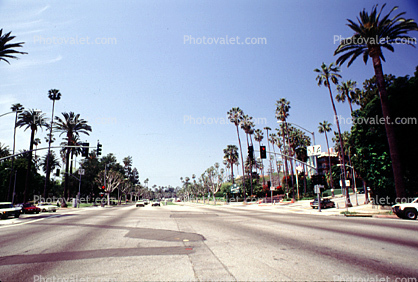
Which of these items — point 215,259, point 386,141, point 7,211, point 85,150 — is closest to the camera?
point 215,259

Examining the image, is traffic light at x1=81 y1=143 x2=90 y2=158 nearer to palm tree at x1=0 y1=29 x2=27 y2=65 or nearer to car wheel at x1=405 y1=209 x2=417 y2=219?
palm tree at x1=0 y1=29 x2=27 y2=65

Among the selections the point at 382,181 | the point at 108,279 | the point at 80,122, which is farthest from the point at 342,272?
the point at 80,122

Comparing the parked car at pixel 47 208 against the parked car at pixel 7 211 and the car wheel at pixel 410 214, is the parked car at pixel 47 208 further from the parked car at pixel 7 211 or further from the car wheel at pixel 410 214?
the car wheel at pixel 410 214

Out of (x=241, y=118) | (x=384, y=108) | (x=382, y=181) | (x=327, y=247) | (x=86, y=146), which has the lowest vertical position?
(x=327, y=247)

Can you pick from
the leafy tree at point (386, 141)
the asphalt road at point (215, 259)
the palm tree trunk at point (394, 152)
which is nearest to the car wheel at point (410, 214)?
the palm tree trunk at point (394, 152)

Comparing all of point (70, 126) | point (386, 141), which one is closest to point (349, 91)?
point (386, 141)

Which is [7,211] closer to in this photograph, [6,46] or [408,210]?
[6,46]

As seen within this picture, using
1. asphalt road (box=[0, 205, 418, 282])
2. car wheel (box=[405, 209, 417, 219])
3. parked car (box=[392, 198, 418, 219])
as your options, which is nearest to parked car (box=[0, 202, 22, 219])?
asphalt road (box=[0, 205, 418, 282])

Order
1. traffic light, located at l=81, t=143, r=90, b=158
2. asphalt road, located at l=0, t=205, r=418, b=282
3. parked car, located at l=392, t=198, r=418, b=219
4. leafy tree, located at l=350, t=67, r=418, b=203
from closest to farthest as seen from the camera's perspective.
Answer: asphalt road, located at l=0, t=205, r=418, b=282 → parked car, located at l=392, t=198, r=418, b=219 → traffic light, located at l=81, t=143, r=90, b=158 → leafy tree, located at l=350, t=67, r=418, b=203

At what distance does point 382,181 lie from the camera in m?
27.9

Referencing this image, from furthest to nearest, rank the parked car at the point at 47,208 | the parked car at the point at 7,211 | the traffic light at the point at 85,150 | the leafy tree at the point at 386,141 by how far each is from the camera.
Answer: the parked car at the point at 47,208
the leafy tree at the point at 386,141
the traffic light at the point at 85,150
the parked car at the point at 7,211

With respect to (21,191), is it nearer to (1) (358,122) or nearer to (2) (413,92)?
(1) (358,122)

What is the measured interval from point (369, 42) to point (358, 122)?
341 inches

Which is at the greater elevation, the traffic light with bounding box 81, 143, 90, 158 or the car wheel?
the traffic light with bounding box 81, 143, 90, 158
